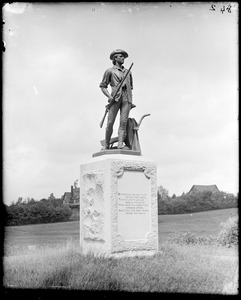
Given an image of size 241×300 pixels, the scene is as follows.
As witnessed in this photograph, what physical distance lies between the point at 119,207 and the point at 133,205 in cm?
33

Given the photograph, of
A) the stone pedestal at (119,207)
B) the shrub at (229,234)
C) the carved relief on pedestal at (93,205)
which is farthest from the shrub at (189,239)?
the carved relief on pedestal at (93,205)

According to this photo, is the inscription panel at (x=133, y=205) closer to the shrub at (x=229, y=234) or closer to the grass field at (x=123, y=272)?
the grass field at (x=123, y=272)

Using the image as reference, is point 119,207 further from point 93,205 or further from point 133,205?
point 93,205

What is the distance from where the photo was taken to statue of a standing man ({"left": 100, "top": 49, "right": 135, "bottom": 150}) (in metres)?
8.30

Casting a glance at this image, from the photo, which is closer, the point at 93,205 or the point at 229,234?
the point at 93,205

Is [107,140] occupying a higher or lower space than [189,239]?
higher

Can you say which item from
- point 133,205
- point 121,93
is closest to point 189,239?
point 133,205

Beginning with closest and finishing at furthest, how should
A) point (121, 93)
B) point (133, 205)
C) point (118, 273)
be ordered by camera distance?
1. point (118, 273)
2. point (133, 205)
3. point (121, 93)

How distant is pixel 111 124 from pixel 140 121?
698 millimetres

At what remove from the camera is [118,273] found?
21.6 feet

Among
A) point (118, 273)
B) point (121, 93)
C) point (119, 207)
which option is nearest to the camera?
point (118, 273)

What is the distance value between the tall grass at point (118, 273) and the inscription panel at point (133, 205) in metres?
0.52

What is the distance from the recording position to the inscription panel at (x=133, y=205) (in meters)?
7.76

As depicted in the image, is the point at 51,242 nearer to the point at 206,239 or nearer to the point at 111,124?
the point at 111,124
